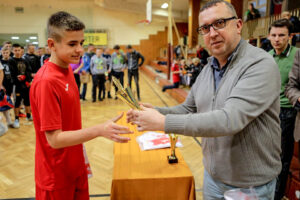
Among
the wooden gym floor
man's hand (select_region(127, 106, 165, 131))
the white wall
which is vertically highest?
the white wall

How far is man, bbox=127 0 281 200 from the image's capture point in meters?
0.93

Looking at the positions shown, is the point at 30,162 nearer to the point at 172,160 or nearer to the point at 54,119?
the point at 172,160

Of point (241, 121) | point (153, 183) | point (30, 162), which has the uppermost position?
point (241, 121)

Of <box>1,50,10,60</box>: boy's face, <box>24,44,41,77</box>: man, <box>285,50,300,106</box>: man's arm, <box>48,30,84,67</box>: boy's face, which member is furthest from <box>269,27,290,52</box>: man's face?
<box>24,44,41,77</box>: man

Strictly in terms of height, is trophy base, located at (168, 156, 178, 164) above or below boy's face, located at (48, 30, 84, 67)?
below

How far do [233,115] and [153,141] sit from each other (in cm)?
119

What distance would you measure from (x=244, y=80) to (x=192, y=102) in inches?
21.3

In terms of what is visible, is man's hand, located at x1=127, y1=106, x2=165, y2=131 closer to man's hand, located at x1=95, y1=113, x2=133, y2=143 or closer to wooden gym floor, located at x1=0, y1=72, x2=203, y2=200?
man's hand, located at x1=95, y1=113, x2=133, y2=143

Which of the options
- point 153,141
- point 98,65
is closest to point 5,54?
point 98,65

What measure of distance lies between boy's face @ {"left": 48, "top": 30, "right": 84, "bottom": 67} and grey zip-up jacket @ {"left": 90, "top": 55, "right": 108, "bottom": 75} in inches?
217

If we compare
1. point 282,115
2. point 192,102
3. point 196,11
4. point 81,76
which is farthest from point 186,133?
point 196,11

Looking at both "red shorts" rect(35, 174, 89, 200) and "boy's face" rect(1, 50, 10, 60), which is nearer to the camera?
"red shorts" rect(35, 174, 89, 200)

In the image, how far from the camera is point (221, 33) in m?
1.11

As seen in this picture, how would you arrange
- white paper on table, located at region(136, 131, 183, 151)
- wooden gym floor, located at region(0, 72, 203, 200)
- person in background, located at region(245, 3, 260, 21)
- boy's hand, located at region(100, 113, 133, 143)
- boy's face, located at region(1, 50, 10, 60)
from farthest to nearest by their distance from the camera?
person in background, located at region(245, 3, 260, 21), boy's face, located at region(1, 50, 10, 60), wooden gym floor, located at region(0, 72, 203, 200), white paper on table, located at region(136, 131, 183, 151), boy's hand, located at region(100, 113, 133, 143)
